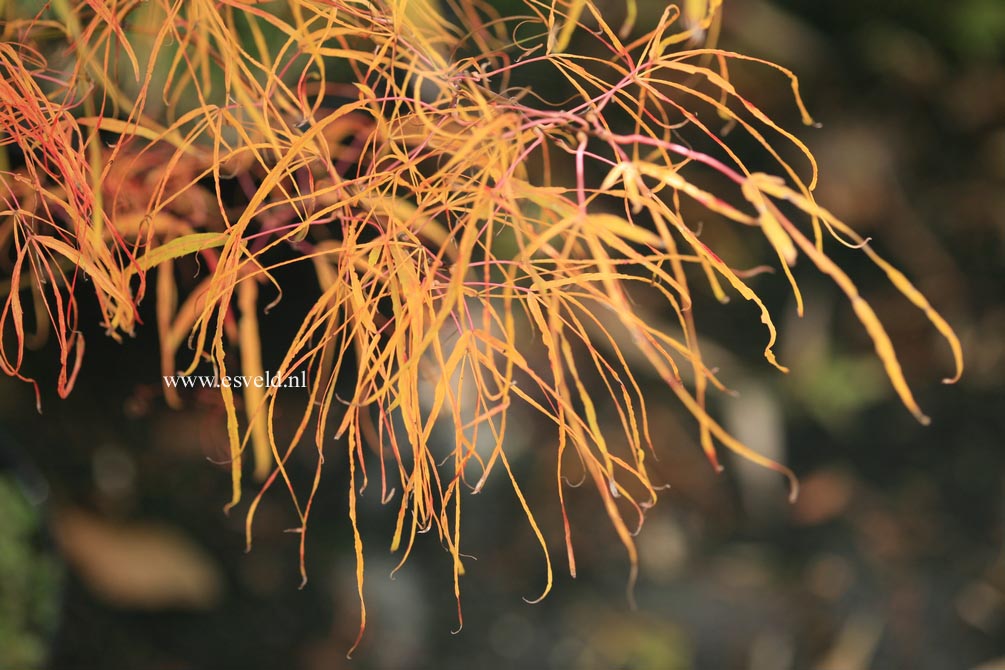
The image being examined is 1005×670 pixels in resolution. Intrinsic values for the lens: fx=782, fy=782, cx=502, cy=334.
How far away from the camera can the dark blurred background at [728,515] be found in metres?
0.44

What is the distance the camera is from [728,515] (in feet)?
1.58

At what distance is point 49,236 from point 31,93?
64mm

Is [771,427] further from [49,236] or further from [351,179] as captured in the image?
[49,236]

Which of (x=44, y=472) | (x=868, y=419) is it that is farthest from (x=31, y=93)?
(x=868, y=419)

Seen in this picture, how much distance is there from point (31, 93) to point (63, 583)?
0.90 ft

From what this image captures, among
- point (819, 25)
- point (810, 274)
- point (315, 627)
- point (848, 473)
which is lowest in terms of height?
point (315, 627)

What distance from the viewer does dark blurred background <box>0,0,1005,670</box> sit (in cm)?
44

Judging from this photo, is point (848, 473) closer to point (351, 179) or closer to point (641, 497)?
point (641, 497)

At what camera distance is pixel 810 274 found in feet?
1.51

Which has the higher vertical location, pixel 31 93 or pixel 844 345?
pixel 31 93

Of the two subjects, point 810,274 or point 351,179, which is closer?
point 351,179

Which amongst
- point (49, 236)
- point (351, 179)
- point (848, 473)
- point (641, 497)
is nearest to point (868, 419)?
point (848, 473)

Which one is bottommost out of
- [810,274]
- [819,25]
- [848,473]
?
[848,473]

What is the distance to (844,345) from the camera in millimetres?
466
